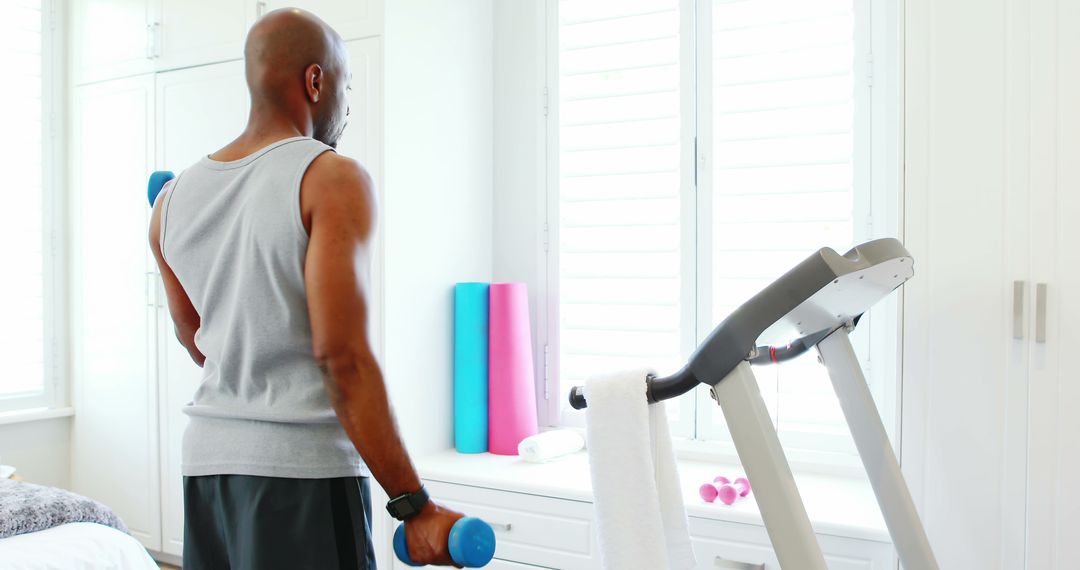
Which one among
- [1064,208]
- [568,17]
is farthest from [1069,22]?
[568,17]

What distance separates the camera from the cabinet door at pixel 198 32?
2461mm

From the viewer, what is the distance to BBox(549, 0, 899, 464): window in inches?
82.7

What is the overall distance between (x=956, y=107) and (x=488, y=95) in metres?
1.63

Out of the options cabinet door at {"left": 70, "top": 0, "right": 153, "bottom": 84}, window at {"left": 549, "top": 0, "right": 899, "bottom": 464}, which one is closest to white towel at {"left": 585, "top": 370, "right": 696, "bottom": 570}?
window at {"left": 549, "top": 0, "right": 899, "bottom": 464}

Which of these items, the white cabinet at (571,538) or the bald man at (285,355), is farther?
the white cabinet at (571,538)

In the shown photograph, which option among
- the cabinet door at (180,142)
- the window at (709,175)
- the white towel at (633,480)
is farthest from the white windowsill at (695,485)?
the cabinet door at (180,142)

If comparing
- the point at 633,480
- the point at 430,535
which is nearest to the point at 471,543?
the point at 430,535

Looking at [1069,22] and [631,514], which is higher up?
[1069,22]

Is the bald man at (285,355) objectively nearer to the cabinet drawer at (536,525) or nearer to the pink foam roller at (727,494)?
the cabinet drawer at (536,525)

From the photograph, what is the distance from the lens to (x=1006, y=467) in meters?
1.42

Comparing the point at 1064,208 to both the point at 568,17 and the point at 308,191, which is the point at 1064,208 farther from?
the point at 568,17

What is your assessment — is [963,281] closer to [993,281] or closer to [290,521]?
[993,281]

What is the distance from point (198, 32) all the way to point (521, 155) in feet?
4.02

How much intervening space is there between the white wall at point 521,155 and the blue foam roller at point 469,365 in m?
0.28
